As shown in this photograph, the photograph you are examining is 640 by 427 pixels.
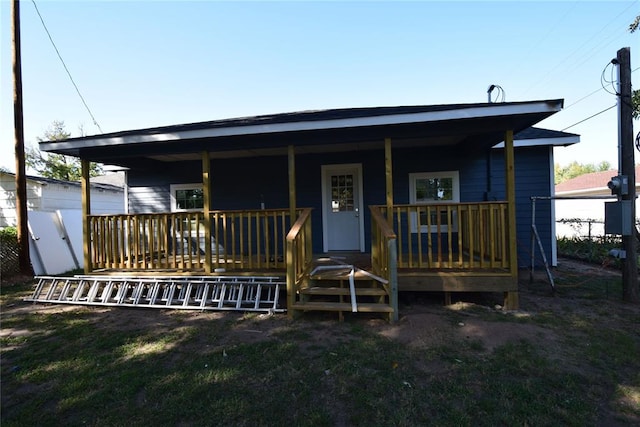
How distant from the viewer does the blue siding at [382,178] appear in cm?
648

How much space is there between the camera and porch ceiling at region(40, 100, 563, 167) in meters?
4.17

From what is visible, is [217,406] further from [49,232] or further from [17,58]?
[17,58]

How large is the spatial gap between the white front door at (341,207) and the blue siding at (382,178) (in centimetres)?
13

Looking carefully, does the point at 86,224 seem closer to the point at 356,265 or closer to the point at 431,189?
the point at 356,265

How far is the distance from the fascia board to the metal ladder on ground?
2167 millimetres

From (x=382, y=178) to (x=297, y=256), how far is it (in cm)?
310

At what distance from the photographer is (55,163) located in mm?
23609

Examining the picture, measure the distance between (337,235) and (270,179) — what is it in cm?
194

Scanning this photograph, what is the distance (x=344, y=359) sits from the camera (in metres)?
2.92

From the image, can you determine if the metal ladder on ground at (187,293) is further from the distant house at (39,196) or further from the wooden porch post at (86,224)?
the distant house at (39,196)

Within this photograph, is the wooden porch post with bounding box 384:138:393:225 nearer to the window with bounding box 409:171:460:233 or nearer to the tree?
the window with bounding box 409:171:460:233

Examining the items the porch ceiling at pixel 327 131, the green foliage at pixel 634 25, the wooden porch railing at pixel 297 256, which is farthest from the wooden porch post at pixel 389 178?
the green foliage at pixel 634 25

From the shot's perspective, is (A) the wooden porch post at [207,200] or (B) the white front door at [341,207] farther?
(B) the white front door at [341,207]

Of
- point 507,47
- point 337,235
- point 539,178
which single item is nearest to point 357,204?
point 337,235
